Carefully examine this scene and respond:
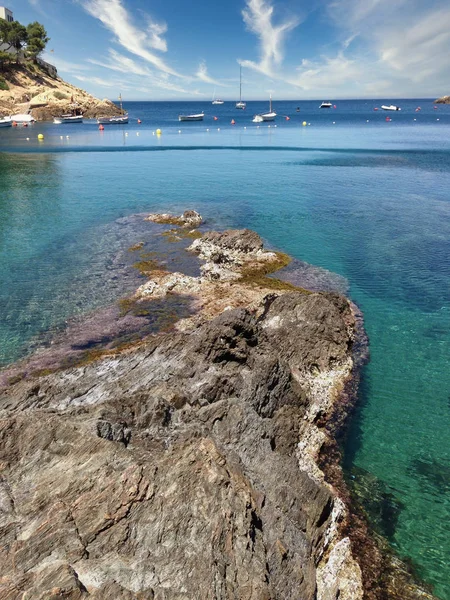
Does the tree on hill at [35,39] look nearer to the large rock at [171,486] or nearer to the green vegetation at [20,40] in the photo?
the green vegetation at [20,40]

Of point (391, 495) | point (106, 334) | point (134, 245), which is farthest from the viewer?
point (134, 245)

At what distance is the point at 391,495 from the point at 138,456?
9114 mm

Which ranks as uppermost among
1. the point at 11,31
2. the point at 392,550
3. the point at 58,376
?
the point at 11,31

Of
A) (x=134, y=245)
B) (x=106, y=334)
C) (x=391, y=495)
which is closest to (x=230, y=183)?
(x=134, y=245)

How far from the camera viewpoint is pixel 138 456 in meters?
10.9

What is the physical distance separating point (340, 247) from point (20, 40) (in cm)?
21215

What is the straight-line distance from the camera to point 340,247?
125ft

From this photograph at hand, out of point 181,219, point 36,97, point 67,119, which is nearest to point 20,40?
point 36,97

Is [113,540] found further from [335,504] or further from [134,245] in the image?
[134,245]

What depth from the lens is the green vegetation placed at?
178 m

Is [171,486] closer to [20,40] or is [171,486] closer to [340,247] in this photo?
[340,247]

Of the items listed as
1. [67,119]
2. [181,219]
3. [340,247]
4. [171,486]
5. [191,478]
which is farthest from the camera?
[67,119]

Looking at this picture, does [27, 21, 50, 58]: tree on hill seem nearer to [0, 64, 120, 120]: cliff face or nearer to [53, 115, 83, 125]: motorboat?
[0, 64, 120, 120]: cliff face

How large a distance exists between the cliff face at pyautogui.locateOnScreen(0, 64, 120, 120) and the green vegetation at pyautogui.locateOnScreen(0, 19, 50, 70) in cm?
520
